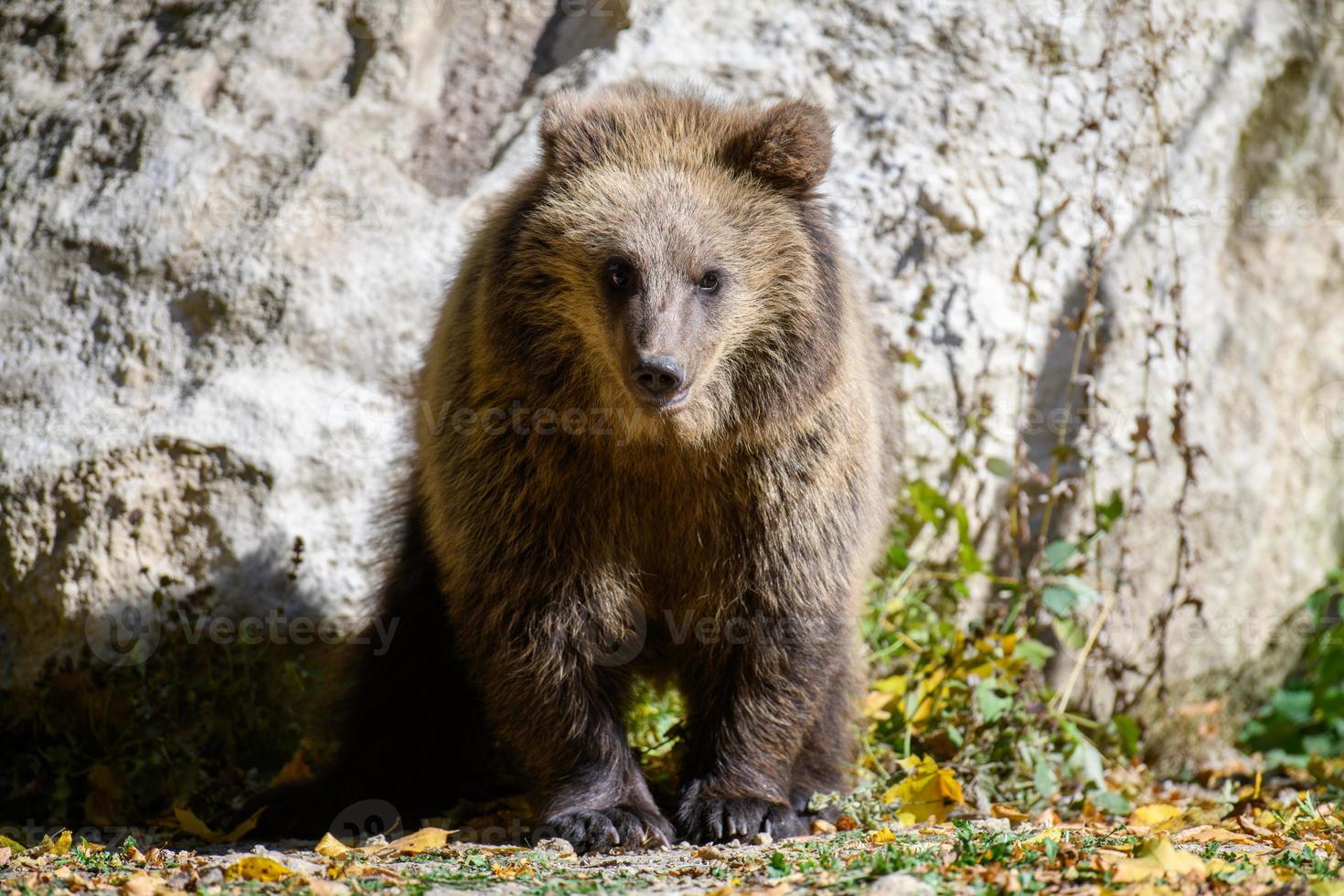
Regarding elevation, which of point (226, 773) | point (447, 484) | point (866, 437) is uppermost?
point (866, 437)

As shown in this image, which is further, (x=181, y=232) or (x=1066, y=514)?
(x=1066, y=514)

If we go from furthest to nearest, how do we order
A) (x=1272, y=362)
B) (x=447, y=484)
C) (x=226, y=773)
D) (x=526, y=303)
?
(x=1272, y=362) → (x=226, y=773) → (x=447, y=484) → (x=526, y=303)

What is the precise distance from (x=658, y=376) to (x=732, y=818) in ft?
5.61

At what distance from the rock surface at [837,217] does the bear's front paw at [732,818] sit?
2.03 metres

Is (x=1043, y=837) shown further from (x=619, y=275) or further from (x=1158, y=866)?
(x=619, y=275)

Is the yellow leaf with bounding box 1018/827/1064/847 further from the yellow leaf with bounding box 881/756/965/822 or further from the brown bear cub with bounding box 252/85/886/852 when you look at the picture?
the brown bear cub with bounding box 252/85/886/852

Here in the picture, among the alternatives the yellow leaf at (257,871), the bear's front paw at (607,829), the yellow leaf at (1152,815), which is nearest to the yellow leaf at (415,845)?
the bear's front paw at (607,829)

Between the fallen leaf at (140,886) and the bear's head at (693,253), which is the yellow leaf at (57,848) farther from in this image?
the bear's head at (693,253)

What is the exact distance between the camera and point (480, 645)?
15.7 feet

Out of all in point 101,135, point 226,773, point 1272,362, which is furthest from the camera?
point 1272,362

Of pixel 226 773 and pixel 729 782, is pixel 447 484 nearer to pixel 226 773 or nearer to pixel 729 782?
pixel 729 782

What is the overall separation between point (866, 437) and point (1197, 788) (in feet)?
9.04

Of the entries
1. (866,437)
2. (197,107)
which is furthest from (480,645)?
(197,107)

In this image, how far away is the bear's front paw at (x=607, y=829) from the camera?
4.48 m
